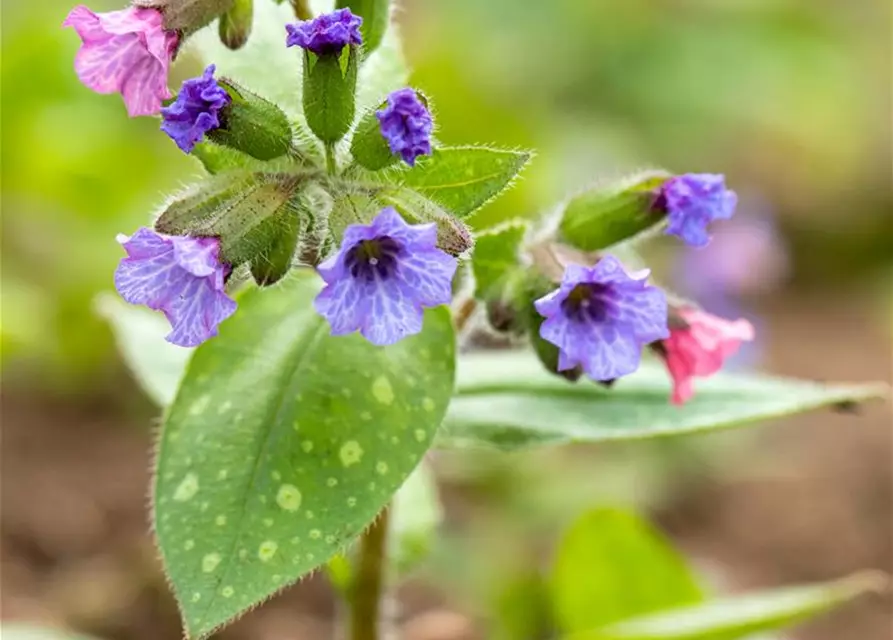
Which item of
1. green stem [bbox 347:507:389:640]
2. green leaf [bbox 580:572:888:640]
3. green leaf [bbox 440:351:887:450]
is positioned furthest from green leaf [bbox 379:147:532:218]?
green leaf [bbox 580:572:888:640]

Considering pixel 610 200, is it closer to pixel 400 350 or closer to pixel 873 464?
pixel 400 350

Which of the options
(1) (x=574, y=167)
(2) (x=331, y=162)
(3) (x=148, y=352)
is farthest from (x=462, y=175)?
(1) (x=574, y=167)

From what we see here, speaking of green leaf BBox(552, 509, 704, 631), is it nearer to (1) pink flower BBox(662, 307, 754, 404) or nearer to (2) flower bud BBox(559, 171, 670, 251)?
(1) pink flower BBox(662, 307, 754, 404)

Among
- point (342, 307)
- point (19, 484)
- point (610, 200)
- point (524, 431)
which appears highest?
point (342, 307)

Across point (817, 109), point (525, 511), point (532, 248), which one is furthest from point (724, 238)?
point (532, 248)

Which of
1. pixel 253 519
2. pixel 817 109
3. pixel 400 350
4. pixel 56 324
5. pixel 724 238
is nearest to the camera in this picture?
pixel 253 519

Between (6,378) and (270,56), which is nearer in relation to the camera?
(270,56)
